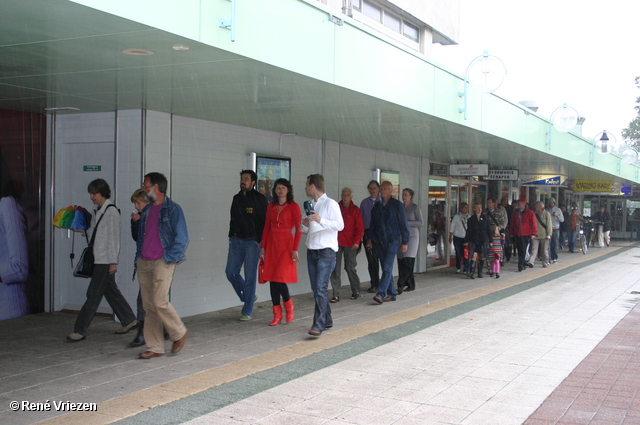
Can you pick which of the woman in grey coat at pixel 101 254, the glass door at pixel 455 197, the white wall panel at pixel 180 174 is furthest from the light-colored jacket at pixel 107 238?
the glass door at pixel 455 197

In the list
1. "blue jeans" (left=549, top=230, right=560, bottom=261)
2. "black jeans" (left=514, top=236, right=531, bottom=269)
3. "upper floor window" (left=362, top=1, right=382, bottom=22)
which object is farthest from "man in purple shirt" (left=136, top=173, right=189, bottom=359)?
"upper floor window" (left=362, top=1, right=382, bottom=22)

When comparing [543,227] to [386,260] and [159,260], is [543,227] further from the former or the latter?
[159,260]

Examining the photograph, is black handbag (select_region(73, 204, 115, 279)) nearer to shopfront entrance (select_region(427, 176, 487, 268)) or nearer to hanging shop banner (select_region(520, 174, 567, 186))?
shopfront entrance (select_region(427, 176, 487, 268))

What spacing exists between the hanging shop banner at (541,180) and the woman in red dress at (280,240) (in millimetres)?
15019

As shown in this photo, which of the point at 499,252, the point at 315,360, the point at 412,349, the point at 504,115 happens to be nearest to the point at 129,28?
the point at 315,360

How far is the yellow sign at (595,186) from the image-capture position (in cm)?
2758

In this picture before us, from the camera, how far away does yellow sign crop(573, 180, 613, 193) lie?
27.6 m

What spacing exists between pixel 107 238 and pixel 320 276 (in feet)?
7.82

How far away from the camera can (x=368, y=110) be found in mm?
8594

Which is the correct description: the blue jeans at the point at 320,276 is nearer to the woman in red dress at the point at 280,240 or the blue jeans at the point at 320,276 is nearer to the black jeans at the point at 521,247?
the woman in red dress at the point at 280,240

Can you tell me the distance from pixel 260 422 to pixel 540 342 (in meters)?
4.13

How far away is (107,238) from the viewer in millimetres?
7160

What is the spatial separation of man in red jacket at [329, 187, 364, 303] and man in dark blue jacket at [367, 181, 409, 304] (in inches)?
12.7

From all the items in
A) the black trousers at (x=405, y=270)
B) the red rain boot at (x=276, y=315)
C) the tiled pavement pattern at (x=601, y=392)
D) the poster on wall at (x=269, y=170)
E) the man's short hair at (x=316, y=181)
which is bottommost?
the tiled pavement pattern at (x=601, y=392)
